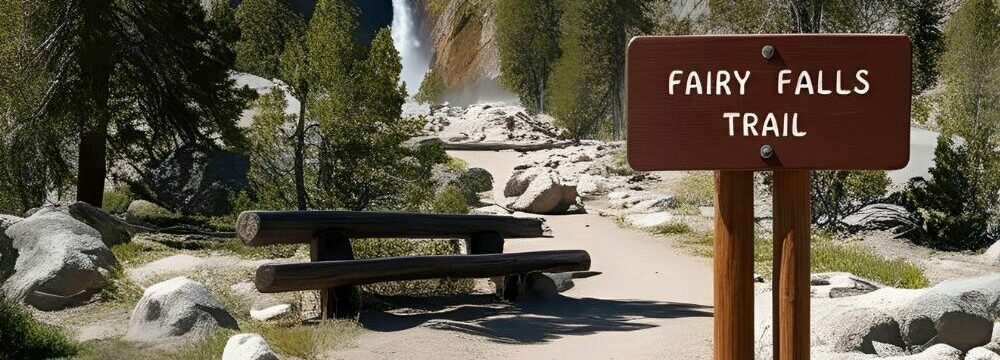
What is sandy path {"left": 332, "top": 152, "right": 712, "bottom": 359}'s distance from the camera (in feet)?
32.4

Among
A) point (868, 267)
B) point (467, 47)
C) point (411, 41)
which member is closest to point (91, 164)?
point (868, 267)

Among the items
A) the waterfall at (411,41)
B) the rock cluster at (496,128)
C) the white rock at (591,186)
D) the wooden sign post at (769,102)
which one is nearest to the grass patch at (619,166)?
the white rock at (591,186)

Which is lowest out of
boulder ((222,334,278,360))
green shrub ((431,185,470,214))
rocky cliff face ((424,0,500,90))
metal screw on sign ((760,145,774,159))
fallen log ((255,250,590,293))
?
boulder ((222,334,278,360))

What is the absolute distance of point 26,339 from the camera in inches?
413

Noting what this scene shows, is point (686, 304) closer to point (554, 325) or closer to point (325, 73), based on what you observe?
point (554, 325)

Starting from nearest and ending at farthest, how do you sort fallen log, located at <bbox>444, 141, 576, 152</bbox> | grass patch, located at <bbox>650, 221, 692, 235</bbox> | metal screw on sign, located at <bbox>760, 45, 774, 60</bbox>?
metal screw on sign, located at <bbox>760, 45, 774, 60</bbox>, grass patch, located at <bbox>650, 221, 692, 235</bbox>, fallen log, located at <bbox>444, 141, 576, 152</bbox>

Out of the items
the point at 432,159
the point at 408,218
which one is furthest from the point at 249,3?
the point at 408,218

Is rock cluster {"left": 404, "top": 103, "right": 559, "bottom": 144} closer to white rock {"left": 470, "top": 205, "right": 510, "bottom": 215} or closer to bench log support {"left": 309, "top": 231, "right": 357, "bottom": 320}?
white rock {"left": 470, "top": 205, "right": 510, "bottom": 215}

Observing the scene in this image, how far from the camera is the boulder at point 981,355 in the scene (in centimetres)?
890

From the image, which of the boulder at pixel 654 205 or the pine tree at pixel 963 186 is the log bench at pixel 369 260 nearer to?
the pine tree at pixel 963 186

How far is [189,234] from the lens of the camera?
19.5 meters

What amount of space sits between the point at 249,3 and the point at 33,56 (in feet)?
89.3

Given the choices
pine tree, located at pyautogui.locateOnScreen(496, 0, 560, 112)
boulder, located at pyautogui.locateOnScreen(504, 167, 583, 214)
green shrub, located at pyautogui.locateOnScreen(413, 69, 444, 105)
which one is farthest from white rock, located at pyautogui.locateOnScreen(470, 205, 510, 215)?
pine tree, located at pyautogui.locateOnScreen(496, 0, 560, 112)

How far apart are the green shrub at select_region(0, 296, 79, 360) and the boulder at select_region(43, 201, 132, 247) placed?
626cm
